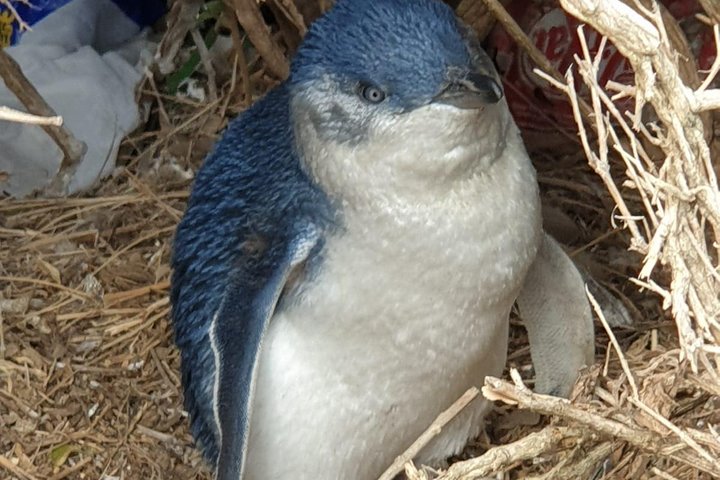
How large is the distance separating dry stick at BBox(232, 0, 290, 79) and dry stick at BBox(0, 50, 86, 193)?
16.1 inches

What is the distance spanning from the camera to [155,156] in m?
2.65

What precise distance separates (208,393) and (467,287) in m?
0.43

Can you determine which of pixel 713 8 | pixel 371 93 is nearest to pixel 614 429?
pixel 371 93

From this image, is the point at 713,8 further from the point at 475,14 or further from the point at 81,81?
the point at 81,81

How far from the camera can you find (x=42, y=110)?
7.80ft

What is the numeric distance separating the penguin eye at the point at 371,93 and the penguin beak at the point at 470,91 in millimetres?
73

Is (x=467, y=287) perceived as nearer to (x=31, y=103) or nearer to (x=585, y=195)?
(x=585, y=195)

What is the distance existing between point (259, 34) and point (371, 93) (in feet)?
2.69

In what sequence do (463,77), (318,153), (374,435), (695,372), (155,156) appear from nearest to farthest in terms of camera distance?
(695,372)
(463,77)
(318,153)
(374,435)
(155,156)

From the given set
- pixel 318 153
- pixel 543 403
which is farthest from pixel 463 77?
pixel 543 403

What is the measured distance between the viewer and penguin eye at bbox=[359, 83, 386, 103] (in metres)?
1.54

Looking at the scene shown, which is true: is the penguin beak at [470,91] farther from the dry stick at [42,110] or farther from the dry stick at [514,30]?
the dry stick at [42,110]

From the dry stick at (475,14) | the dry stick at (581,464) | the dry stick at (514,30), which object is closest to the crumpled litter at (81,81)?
the dry stick at (475,14)

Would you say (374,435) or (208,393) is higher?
(208,393)
